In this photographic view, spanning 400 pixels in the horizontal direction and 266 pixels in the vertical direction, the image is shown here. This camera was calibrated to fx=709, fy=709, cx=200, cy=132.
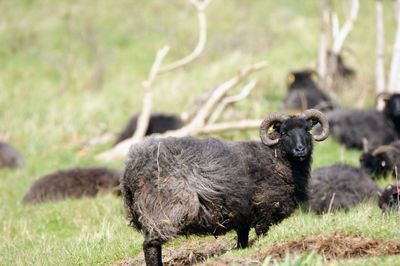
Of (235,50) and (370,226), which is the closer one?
(370,226)

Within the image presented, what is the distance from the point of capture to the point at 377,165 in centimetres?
1591

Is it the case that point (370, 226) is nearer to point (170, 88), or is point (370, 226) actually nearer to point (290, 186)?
point (290, 186)

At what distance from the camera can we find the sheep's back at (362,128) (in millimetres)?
19422

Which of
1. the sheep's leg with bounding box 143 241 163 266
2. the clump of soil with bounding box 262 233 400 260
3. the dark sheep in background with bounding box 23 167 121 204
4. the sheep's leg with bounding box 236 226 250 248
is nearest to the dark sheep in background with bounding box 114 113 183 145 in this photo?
the dark sheep in background with bounding box 23 167 121 204

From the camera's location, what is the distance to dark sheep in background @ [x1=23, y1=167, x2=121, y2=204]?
51.6ft

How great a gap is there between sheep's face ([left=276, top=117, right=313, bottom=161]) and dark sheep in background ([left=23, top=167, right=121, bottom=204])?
20.2 feet

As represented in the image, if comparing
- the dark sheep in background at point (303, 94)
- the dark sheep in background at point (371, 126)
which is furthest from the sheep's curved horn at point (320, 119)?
the dark sheep in background at point (303, 94)

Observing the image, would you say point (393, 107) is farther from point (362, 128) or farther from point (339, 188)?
point (339, 188)

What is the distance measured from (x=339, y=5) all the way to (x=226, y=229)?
2762 cm

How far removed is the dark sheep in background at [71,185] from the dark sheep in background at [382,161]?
18.4 ft

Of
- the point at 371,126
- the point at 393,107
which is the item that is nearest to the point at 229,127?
the point at 371,126

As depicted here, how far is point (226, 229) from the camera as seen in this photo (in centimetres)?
911

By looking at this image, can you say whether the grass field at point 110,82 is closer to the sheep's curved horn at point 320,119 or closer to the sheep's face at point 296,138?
the sheep's face at point 296,138

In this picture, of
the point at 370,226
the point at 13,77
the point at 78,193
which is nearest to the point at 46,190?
the point at 78,193
